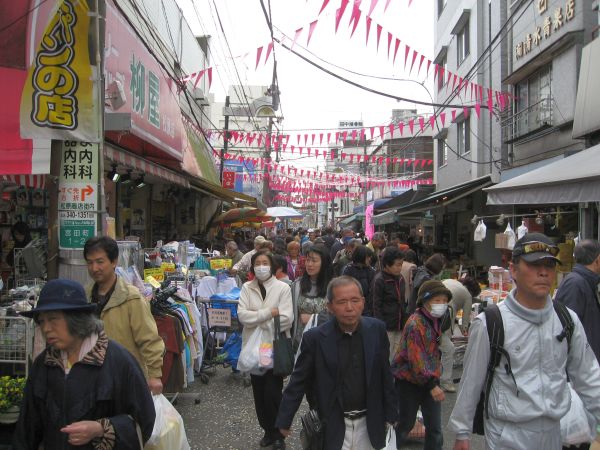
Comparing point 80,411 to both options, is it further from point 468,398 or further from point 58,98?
point 58,98

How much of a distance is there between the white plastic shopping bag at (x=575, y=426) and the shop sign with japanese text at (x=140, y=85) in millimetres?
6319

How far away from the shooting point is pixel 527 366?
2.62m

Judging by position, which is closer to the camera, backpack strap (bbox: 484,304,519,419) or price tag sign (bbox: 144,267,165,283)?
backpack strap (bbox: 484,304,519,419)

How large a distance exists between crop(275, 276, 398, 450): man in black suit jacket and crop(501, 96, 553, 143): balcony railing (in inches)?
389

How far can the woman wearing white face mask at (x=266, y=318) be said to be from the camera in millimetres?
4641

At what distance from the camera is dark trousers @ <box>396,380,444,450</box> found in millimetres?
4121

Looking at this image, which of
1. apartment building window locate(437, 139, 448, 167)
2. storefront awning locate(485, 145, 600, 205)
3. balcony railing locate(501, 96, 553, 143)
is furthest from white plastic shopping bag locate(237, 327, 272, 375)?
apartment building window locate(437, 139, 448, 167)

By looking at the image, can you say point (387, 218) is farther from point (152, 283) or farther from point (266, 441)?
point (266, 441)

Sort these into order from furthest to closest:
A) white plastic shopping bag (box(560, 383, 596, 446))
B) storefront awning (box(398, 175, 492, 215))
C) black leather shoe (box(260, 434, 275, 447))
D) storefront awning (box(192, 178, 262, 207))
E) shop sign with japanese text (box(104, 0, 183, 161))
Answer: storefront awning (box(192, 178, 262, 207)), storefront awning (box(398, 175, 492, 215)), shop sign with japanese text (box(104, 0, 183, 161)), black leather shoe (box(260, 434, 275, 447)), white plastic shopping bag (box(560, 383, 596, 446))

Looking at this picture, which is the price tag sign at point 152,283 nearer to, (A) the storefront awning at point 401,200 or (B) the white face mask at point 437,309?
(B) the white face mask at point 437,309

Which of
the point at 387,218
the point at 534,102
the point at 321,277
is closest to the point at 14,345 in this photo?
the point at 321,277


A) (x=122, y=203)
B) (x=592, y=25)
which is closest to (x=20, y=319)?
(x=122, y=203)

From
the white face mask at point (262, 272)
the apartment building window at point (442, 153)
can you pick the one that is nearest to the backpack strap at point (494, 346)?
the white face mask at point (262, 272)

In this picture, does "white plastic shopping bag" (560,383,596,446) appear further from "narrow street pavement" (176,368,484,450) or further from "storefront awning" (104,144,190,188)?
"storefront awning" (104,144,190,188)
